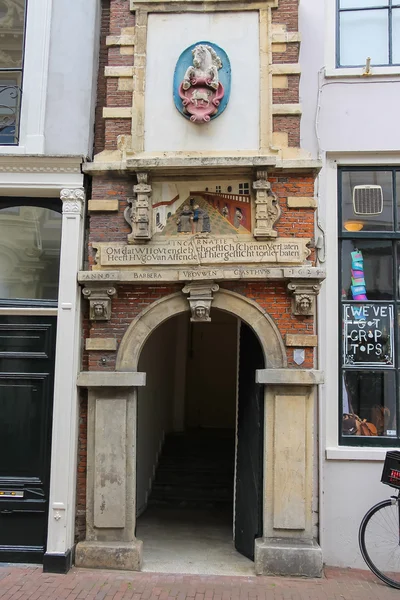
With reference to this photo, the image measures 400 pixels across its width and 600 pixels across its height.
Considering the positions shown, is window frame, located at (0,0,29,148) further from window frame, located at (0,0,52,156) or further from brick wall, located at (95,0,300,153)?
brick wall, located at (95,0,300,153)

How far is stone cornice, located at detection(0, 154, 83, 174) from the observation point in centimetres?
651

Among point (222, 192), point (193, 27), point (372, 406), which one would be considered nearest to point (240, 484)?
point (372, 406)

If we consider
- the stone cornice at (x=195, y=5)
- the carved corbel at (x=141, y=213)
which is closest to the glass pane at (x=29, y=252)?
the carved corbel at (x=141, y=213)

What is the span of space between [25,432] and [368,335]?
14.4 ft

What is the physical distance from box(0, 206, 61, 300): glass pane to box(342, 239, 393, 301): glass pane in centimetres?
371

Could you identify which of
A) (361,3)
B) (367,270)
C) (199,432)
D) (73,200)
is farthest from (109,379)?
(199,432)

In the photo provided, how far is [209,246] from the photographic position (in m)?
6.45

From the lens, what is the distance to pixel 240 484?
680 cm

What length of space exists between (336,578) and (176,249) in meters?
4.16

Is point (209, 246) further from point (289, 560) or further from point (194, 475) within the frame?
point (194, 475)

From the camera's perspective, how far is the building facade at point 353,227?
21.5ft

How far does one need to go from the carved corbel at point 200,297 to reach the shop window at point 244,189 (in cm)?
118

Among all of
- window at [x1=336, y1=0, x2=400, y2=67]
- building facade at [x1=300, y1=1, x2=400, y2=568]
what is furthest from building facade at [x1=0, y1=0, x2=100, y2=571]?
window at [x1=336, y1=0, x2=400, y2=67]

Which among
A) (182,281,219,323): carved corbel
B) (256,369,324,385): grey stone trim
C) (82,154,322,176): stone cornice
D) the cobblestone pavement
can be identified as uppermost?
(82,154,322,176): stone cornice
